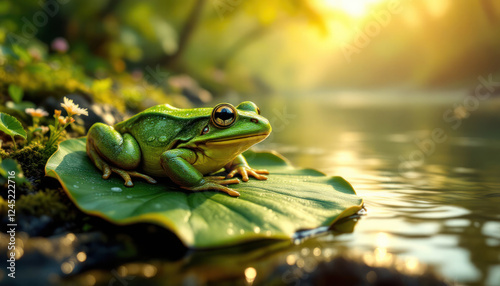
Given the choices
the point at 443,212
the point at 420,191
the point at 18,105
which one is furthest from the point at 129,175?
the point at 420,191

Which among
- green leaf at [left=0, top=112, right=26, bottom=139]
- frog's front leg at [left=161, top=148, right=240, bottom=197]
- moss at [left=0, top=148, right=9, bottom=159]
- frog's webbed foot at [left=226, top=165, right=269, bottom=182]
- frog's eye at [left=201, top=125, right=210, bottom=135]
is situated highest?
frog's eye at [left=201, top=125, right=210, bottom=135]

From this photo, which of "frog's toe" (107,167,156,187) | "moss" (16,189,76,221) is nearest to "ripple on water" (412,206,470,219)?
"frog's toe" (107,167,156,187)

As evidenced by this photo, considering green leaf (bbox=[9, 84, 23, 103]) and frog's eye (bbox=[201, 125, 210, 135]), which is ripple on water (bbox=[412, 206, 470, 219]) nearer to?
frog's eye (bbox=[201, 125, 210, 135])

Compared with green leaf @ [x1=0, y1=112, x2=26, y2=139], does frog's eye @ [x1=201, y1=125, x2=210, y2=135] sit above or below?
above

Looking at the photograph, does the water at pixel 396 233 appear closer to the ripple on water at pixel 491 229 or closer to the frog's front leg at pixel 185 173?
the ripple on water at pixel 491 229

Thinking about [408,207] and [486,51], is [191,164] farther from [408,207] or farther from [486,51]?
[486,51]

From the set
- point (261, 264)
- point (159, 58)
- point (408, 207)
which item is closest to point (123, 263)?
point (261, 264)
